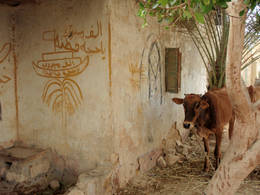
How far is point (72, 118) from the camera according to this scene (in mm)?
3389

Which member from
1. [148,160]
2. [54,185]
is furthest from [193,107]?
[54,185]

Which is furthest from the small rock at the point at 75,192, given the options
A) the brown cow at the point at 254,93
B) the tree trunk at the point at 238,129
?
the brown cow at the point at 254,93

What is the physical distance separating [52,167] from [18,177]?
1.68 feet

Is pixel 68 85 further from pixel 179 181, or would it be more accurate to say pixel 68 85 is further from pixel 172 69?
pixel 179 181

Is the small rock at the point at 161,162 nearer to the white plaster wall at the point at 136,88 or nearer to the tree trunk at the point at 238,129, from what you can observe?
the white plaster wall at the point at 136,88

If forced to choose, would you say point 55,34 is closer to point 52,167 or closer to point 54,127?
point 54,127

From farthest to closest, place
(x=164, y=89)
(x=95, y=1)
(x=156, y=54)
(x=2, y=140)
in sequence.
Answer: (x=164, y=89) < (x=156, y=54) < (x=2, y=140) < (x=95, y=1)

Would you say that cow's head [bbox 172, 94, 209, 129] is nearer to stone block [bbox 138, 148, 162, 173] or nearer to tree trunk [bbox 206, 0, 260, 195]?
stone block [bbox 138, 148, 162, 173]

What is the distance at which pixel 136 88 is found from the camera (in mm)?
3646

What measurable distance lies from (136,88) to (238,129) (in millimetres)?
1882

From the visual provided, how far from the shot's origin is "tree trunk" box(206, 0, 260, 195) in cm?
189

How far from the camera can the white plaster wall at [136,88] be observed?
10.5 ft

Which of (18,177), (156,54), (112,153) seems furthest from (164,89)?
(18,177)

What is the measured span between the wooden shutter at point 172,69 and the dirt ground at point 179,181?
4.65 ft
